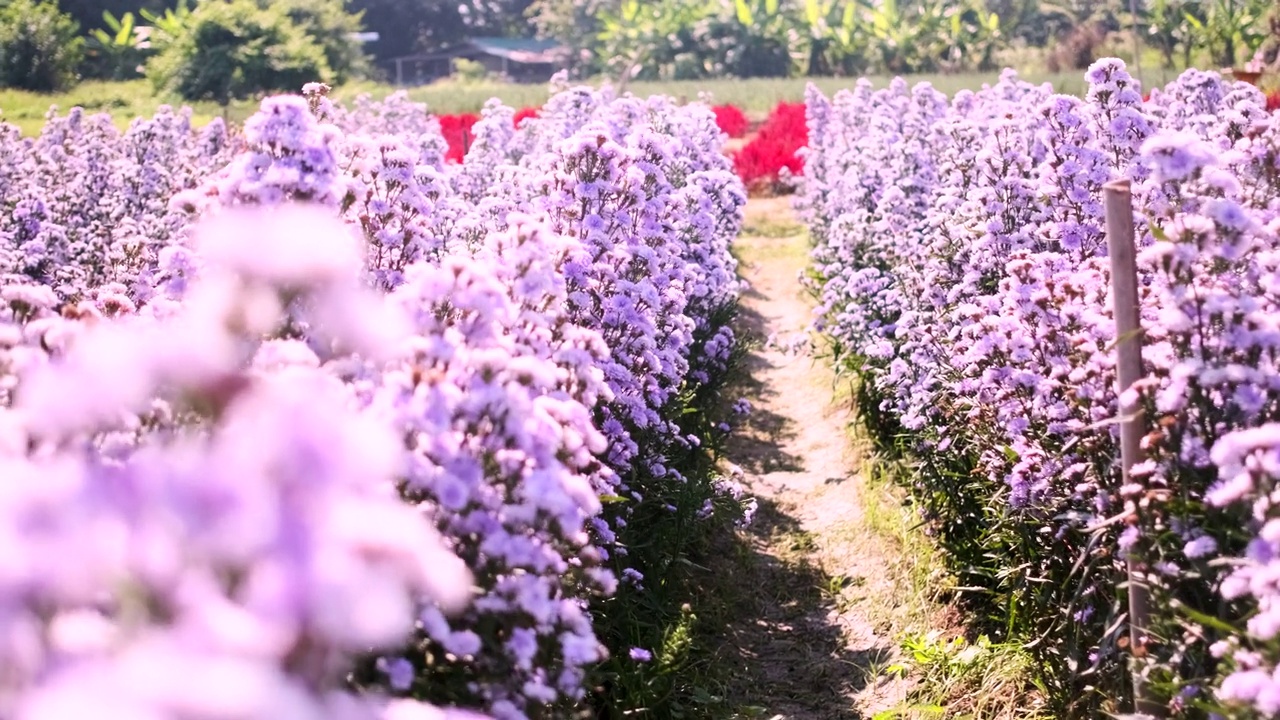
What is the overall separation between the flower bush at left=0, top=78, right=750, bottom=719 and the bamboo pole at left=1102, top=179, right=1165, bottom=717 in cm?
151

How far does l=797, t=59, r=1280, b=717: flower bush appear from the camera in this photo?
3146mm

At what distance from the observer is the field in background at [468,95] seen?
80.5ft

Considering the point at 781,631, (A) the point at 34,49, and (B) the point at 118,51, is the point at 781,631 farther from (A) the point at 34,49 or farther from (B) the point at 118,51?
(B) the point at 118,51

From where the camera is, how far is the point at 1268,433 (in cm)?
275

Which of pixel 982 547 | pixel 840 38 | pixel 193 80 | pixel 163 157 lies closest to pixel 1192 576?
pixel 982 547

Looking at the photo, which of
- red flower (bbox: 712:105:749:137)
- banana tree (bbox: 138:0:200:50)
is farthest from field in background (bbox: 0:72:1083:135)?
red flower (bbox: 712:105:749:137)

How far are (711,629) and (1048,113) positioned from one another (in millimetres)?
2726

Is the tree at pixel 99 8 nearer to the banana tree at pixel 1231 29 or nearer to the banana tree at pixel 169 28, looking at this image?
the banana tree at pixel 169 28

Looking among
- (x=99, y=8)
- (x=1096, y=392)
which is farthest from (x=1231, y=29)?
(x=99, y=8)

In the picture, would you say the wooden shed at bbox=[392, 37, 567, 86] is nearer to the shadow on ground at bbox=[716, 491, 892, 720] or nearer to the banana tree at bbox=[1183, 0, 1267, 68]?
the banana tree at bbox=[1183, 0, 1267, 68]

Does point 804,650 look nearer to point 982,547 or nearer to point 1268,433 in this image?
point 982,547

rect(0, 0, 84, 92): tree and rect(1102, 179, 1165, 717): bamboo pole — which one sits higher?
rect(0, 0, 84, 92): tree

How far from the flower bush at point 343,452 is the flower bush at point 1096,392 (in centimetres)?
128

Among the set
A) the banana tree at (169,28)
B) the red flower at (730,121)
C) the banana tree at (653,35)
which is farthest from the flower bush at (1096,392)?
the banana tree at (653,35)
